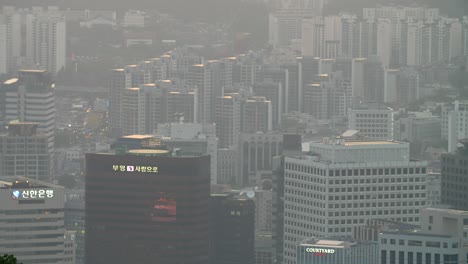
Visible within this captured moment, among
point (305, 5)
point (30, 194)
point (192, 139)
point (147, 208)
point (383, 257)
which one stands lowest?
point (147, 208)

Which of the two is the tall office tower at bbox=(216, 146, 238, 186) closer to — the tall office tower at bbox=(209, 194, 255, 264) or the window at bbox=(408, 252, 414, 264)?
the tall office tower at bbox=(209, 194, 255, 264)

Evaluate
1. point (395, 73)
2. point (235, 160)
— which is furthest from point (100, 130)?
point (395, 73)

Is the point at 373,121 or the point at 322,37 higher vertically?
the point at 322,37

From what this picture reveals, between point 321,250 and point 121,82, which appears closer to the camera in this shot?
point 321,250

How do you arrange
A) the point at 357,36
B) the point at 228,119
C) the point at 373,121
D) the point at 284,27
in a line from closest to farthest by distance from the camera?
the point at 373,121
the point at 228,119
the point at 357,36
the point at 284,27

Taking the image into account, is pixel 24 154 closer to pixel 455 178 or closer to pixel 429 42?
pixel 455 178

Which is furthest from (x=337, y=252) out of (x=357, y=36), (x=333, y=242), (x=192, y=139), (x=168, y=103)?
(x=357, y=36)

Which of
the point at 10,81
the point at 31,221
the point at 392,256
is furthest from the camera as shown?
the point at 10,81
